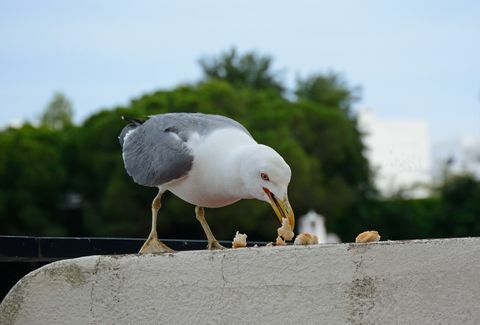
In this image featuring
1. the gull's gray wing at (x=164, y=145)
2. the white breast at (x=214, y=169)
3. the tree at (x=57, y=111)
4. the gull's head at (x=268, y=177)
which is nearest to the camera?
the gull's head at (x=268, y=177)

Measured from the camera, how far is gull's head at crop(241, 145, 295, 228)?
5.78m

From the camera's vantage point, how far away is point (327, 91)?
193ft

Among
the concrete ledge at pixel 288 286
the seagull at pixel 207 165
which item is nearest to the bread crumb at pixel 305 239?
the seagull at pixel 207 165

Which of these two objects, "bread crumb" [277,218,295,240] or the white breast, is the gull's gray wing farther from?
"bread crumb" [277,218,295,240]

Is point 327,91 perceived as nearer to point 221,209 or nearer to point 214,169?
point 221,209

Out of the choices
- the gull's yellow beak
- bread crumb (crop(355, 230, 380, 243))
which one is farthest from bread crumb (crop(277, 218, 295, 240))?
bread crumb (crop(355, 230, 380, 243))

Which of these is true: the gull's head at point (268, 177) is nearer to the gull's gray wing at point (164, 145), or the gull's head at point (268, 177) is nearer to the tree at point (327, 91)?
the gull's gray wing at point (164, 145)

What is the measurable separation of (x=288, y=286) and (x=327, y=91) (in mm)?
55022

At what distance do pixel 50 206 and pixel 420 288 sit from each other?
4333 cm

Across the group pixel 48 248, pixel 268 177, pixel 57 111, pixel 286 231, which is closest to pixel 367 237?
pixel 286 231

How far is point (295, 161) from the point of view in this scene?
4322 centimetres

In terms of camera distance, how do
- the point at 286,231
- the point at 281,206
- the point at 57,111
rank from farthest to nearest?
the point at 57,111, the point at 281,206, the point at 286,231

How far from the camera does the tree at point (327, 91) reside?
2299 inches

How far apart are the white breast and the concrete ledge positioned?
159 cm
